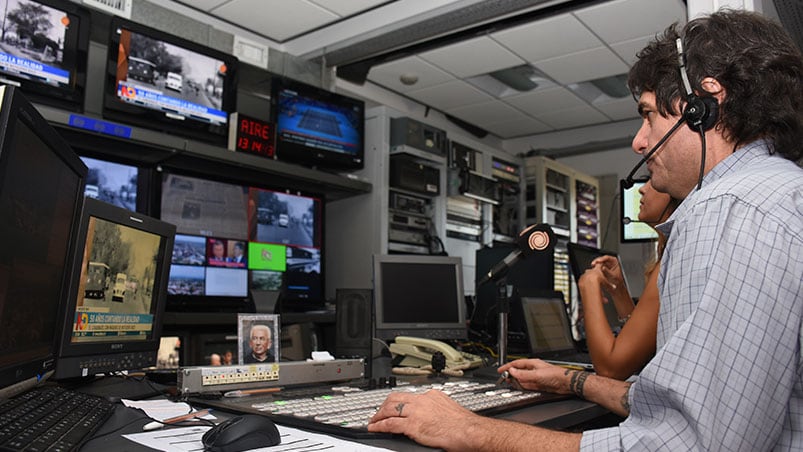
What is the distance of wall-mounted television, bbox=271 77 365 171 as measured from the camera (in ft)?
11.4

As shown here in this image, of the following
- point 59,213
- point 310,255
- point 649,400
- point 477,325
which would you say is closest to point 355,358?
point 59,213

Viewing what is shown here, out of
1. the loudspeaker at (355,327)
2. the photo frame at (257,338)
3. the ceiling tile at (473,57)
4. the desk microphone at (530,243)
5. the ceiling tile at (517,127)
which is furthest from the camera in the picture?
the ceiling tile at (517,127)

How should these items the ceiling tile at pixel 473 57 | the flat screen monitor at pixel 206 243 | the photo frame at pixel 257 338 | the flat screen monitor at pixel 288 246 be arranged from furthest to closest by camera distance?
1. the ceiling tile at pixel 473 57
2. the flat screen monitor at pixel 288 246
3. the flat screen monitor at pixel 206 243
4. the photo frame at pixel 257 338

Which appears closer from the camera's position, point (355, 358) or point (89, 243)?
point (89, 243)

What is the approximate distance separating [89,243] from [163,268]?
0.26 meters


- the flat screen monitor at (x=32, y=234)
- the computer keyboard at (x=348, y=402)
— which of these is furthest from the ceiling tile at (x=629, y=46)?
the flat screen monitor at (x=32, y=234)

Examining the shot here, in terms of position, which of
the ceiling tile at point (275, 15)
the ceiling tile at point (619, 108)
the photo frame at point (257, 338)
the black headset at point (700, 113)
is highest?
the ceiling tile at point (619, 108)

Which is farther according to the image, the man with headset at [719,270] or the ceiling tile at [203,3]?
the ceiling tile at [203,3]

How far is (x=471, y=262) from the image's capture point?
450cm

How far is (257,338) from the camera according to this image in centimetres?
138

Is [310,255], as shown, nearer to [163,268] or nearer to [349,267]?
[349,267]

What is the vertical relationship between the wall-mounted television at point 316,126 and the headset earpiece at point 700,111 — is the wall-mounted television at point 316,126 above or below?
above

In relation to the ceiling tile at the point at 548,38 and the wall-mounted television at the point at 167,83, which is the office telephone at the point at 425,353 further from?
the ceiling tile at the point at 548,38

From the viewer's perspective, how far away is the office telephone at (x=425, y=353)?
1.87 meters
